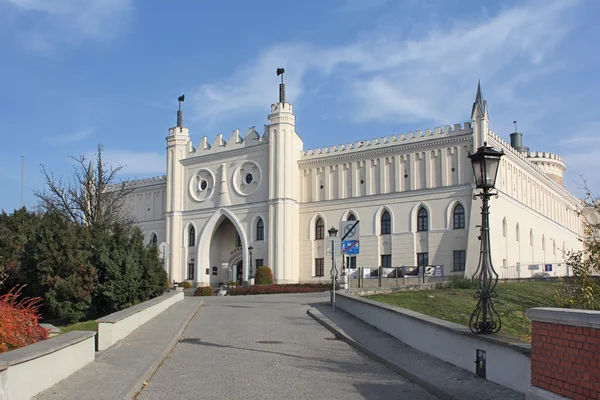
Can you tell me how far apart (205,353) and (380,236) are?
1405 inches

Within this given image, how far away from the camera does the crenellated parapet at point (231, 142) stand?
180ft

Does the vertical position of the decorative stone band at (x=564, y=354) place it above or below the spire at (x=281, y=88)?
below

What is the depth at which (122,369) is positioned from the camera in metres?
10.9

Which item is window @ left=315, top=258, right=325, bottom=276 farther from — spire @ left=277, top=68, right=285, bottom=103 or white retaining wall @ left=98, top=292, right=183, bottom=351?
white retaining wall @ left=98, top=292, right=183, bottom=351

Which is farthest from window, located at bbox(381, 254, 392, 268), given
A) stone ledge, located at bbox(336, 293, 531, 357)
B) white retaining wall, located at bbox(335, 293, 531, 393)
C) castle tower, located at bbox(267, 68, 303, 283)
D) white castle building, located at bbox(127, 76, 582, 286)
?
stone ledge, located at bbox(336, 293, 531, 357)

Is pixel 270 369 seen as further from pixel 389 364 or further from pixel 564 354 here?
pixel 564 354

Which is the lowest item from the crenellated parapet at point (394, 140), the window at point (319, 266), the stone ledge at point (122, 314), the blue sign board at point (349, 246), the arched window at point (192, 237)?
Answer: the stone ledge at point (122, 314)

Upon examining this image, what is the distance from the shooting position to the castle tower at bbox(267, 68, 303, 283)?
50.7m

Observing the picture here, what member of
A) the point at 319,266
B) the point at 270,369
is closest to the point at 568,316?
the point at 270,369

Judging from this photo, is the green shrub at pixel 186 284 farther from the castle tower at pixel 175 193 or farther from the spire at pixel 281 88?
the spire at pixel 281 88

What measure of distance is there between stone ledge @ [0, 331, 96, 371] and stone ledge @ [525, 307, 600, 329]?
6.06m

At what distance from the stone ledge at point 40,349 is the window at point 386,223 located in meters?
38.0

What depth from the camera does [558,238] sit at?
5984 centimetres

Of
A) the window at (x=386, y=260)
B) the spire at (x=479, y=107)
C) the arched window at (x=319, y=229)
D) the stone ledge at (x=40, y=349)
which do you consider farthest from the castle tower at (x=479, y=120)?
the stone ledge at (x=40, y=349)
